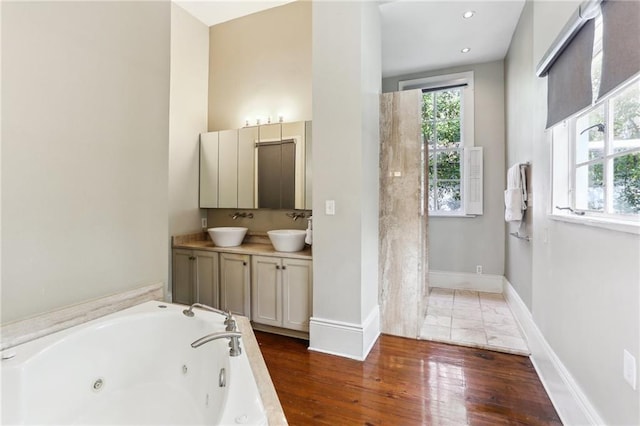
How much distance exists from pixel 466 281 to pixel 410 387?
8.74 ft

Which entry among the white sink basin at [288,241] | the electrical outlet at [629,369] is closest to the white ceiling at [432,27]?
the white sink basin at [288,241]

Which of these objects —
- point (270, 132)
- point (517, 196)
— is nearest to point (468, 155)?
point (517, 196)

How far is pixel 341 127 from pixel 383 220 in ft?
3.24

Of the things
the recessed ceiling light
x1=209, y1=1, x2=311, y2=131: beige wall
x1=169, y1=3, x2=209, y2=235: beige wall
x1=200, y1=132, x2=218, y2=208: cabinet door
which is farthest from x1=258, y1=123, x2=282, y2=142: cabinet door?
the recessed ceiling light

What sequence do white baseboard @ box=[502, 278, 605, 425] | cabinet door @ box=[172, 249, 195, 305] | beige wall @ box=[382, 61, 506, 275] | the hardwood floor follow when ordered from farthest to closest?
beige wall @ box=[382, 61, 506, 275], cabinet door @ box=[172, 249, 195, 305], the hardwood floor, white baseboard @ box=[502, 278, 605, 425]

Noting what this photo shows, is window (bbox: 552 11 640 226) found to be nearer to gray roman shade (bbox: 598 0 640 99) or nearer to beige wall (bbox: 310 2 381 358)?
gray roman shade (bbox: 598 0 640 99)

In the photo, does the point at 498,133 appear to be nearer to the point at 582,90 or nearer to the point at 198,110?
the point at 582,90

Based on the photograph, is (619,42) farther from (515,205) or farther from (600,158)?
(515,205)

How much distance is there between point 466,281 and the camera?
4281 millimetres

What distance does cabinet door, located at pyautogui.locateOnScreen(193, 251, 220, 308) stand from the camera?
314 cm

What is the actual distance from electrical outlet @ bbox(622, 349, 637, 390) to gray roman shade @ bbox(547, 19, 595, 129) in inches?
45.8

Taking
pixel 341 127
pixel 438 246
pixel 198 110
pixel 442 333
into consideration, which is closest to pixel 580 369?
pixel 442 333

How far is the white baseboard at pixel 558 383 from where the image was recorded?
151 cm

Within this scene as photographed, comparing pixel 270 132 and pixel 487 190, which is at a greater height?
pixel 270 132
